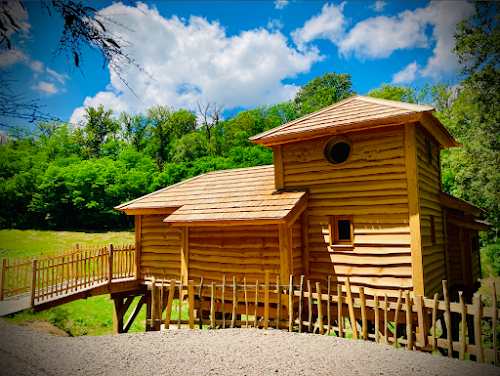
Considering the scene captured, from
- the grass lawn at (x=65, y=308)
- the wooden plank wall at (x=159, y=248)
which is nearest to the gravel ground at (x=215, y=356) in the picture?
the grass lawn at (x=65, y=308)

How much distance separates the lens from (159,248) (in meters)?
12.9

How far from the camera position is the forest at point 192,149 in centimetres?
1920

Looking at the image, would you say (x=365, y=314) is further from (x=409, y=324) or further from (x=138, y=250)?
(x=138, y=250)

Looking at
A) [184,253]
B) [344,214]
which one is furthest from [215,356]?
[184,253]

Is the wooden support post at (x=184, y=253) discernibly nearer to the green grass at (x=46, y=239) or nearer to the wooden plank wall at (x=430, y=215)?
the wooden plank wall at (x=430, y=215)

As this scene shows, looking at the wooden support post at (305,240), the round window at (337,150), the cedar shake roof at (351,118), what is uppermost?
the cedar shake roof at (351,118)

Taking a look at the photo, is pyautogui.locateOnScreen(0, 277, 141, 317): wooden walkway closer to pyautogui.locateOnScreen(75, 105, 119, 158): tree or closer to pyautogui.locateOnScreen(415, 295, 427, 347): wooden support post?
pyautogui.locateOnScreen(415, 295, 427, 347): wooden support post

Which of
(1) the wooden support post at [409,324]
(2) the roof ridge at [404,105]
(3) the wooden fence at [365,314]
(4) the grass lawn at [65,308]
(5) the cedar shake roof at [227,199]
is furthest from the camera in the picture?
(4) the grass lawn at [65,308]

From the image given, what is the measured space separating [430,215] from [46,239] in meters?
29.0

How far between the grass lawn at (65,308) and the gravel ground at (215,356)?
12.3 ft

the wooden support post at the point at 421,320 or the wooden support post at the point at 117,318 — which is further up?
the wooden support post at the point at 421,320

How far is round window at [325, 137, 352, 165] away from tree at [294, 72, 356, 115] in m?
26.3

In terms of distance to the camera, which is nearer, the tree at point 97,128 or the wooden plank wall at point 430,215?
the wooden plank wall at point 430,215

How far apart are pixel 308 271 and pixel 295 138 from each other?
14.3 ft
